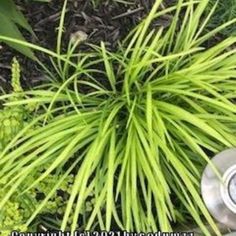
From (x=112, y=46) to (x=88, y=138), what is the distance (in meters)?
0.33

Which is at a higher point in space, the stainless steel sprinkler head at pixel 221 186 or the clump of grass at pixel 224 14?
the clump of grass at pixel 224 14

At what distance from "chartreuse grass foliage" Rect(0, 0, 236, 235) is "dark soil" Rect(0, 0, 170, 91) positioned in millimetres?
123

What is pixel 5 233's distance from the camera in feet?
4.36

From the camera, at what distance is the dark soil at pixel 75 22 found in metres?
1.57

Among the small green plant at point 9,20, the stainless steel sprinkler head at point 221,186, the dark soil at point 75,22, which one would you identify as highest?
the dark soil at point 75,22

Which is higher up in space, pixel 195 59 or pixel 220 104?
pixel 195 59

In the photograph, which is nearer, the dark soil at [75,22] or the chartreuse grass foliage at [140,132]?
the chartreuse grass foliage at [140,132]

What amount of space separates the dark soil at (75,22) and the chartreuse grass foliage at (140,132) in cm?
12

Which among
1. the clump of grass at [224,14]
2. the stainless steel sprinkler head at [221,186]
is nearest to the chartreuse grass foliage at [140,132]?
the stainless steel sprinkler head at [221,186]

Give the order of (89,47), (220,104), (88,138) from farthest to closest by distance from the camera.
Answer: (89,47) < (88,138) < (220,104)

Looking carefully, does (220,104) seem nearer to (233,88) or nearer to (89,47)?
(233,88)

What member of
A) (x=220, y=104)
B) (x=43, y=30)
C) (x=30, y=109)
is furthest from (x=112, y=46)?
(x=220, y=104)

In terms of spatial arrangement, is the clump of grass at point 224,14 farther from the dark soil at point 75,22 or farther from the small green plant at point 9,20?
the small green plant at point 9,20

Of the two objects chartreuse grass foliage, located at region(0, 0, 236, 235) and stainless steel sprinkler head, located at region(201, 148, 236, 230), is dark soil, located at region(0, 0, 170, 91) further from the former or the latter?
stainless steel sprinkler head, located at region(201, 148, 236, 230)
